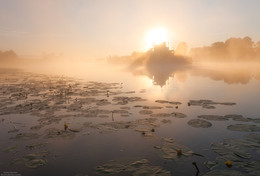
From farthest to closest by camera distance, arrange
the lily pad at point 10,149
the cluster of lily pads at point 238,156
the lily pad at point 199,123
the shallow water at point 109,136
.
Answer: the lily pad at point 199,123
the lily pad at point 10,149
the shallow water at point 109,136
the cluster of lily pads at point 238,156

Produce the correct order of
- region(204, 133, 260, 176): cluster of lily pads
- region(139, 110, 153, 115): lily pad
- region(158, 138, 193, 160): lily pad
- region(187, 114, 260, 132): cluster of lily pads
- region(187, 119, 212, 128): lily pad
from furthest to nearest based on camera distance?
1. region(139, 110, 153, 115): lily pad
2. region(187, 119, 212, 128): lily pad
3. region(187, 114, 260, 132): cluster of lily pads
4. region(158, 138, 193, 160): lily pad
5. region(204, 133, 260, 176): cluster of lily pads

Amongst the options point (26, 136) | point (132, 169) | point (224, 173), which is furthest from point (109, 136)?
point (224, 173)

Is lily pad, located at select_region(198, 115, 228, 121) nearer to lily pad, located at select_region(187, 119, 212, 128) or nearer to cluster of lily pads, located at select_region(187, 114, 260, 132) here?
cluster of lily pads, located at select_region(187, 114, 260, 132)

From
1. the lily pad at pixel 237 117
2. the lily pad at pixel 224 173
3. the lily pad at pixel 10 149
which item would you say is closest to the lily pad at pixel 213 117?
the lily pad at pixel 237 117

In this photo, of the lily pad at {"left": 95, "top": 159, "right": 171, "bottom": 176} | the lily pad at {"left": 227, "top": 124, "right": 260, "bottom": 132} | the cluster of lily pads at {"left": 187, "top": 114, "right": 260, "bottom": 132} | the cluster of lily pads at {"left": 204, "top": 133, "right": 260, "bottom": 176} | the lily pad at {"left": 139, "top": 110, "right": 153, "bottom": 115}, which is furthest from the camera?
the lily pad at {"left": 139, "top": 110, "right": 153, "bottom": 115}

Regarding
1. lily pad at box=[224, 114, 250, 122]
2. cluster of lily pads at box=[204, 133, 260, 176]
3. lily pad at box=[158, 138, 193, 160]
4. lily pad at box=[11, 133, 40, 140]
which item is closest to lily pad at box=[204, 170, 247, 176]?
cluster of lily pads at box=[204, 133, 260, 176]

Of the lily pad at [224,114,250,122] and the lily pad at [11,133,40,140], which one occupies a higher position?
the lily pad at [224,114,250,122]

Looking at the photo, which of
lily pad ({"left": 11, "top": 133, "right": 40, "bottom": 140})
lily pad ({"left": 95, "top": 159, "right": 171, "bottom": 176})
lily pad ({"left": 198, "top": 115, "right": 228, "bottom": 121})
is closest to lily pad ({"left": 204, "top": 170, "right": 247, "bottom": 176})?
lily pad ({"left": 95, "top": 159, "right": 171, "bottom": 176})

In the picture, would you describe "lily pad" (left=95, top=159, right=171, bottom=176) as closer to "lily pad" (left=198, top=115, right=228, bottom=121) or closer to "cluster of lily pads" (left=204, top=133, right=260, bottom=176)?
"cluster of lily pads" (left=204, top=133, right=260, bottom=176)

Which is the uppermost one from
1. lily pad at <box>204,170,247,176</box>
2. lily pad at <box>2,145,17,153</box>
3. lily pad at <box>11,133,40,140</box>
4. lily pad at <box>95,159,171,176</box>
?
lily pad at <box>11,133,40,140</box>

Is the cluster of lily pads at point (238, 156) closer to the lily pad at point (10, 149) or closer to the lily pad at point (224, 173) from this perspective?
the lily pad at point (224, 173)

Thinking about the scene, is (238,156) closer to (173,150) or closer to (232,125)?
(173,150)

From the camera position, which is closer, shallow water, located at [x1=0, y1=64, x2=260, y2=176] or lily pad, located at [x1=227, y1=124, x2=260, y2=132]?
shallow water, located at [x1=0, y1=64, x2=260, y2=176]

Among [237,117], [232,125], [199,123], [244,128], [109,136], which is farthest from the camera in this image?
[237,117]
